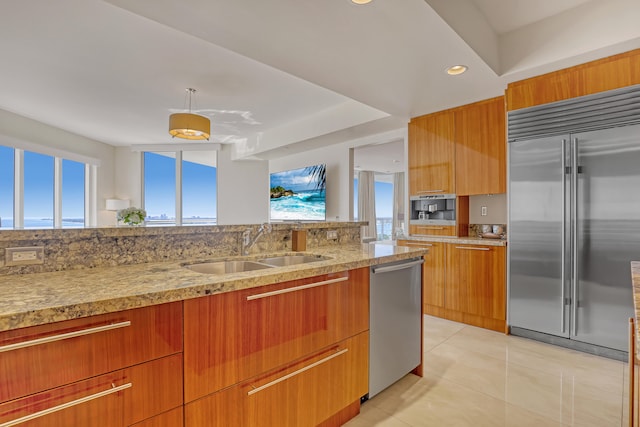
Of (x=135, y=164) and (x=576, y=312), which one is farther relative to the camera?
(x=135, y=164)

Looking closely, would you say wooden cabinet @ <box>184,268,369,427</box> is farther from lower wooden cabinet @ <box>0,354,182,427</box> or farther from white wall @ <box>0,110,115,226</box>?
white wall @ <box>0,110,115,226</box>

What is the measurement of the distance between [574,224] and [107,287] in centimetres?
319

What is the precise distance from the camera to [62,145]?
19.3ft

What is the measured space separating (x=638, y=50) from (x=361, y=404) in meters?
3.14

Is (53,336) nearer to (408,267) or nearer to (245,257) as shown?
(245,257)

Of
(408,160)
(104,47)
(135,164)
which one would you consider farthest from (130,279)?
(135,164)

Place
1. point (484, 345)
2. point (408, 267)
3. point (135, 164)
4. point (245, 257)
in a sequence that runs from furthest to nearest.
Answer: point (135, 164) < point (484, 345) < point (408, 267) < point (245, 257)

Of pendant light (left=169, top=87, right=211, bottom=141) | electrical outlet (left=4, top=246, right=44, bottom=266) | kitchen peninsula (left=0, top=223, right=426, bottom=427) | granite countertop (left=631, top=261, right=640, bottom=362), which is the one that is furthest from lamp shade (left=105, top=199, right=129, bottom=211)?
granite countertop (left=631, top=261, right=640, bottom=362)

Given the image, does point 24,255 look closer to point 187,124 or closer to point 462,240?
point 187,124

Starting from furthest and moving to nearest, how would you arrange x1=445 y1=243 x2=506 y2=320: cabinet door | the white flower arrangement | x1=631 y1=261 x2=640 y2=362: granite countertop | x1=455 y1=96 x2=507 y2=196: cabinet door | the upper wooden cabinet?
1. the white flower arrangement
2. x1=455 y1=96 x2=507 y2=196: cabinet door
3. x1=445 y1=243 x2=506 y2=320: cabinet door
4. the upper wooden cabinet
5. x1=631 y1=261 x2=640 y2=362: granite countertop

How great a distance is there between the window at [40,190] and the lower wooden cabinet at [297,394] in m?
5.56

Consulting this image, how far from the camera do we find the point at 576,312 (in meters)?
2.61

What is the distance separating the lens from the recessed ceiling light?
259 cm

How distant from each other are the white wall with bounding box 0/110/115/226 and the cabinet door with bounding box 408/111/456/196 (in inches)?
232
